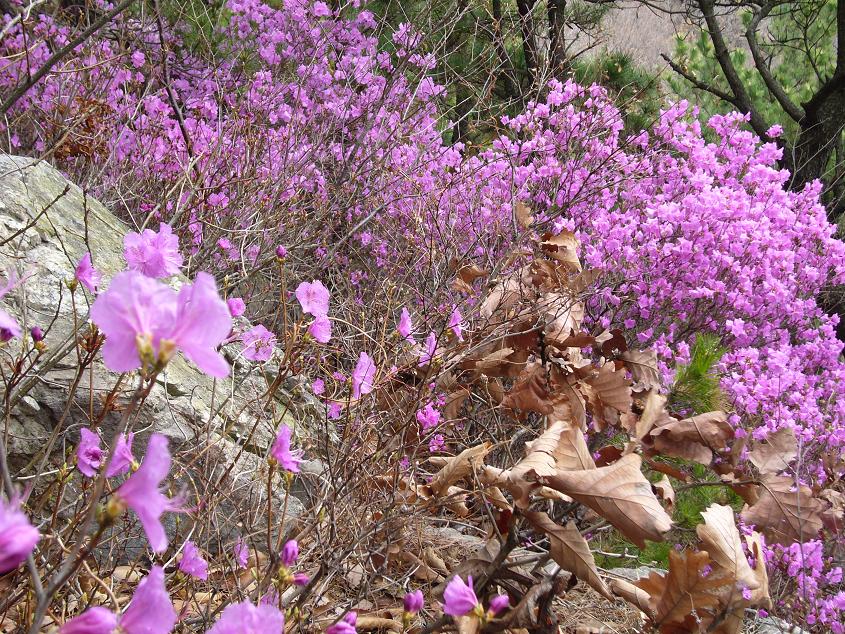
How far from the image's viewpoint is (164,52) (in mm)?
3709

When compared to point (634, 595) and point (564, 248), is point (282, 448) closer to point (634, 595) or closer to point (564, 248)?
point (634, 595)

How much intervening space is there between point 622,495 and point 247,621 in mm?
725

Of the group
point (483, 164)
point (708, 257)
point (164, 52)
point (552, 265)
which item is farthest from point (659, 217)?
point (164, 52)

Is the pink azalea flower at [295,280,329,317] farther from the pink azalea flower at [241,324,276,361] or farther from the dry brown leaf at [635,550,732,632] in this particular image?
the dry brown leaf at [635,550,732,632]

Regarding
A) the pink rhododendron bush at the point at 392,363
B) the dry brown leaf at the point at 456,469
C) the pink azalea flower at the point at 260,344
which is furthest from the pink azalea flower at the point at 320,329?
the dry brown leaf at the point at 456,469

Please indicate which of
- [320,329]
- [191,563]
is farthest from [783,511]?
[191,563]

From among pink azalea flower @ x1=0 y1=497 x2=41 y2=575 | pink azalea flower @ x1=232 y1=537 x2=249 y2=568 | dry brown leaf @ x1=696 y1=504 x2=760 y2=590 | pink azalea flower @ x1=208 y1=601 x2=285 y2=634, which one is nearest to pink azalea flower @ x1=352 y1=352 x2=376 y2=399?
pink azalea flower @ x1=232 y1=537 x2=249 y2=568

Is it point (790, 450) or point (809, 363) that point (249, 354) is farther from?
point (809, 363)

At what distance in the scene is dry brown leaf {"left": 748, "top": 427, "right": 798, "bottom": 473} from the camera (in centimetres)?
166

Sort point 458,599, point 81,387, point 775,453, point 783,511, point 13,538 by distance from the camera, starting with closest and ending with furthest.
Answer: point 13,538
point 458,599
point 783,511
point 775,453
point 81,387

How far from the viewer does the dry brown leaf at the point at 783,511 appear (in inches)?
62.2

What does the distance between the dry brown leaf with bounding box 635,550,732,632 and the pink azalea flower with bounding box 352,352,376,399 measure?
753mm

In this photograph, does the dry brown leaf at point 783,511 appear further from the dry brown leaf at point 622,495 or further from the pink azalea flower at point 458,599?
the pink azalea flower at point 458,599

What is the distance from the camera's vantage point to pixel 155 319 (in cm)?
65
